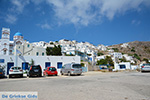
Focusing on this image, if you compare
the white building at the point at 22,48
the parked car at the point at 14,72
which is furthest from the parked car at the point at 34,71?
the white building at the point at 22,48

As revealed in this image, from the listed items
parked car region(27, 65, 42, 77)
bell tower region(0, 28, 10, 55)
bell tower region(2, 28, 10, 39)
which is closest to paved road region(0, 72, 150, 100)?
parked car region(27, 65, 42, 77)

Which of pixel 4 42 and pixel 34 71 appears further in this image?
pixel 4 42

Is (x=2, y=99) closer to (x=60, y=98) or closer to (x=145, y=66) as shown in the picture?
(x=60, y=98)

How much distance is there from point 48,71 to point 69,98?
16564 millimetres

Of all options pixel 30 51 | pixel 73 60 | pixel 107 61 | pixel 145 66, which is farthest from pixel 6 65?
pixel 107 61

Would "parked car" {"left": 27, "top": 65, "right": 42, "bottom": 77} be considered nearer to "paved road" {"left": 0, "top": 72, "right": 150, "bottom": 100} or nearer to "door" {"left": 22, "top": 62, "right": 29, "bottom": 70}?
"paved road" {"left": 0, "top": 72, "right": 150, "bottom": 100}

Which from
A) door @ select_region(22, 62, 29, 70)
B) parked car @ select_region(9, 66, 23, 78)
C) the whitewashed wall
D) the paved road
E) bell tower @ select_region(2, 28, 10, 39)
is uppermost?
bell tower @ select_region(2, 28, 10, 39)

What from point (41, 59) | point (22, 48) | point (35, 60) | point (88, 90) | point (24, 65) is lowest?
point (88, 90)

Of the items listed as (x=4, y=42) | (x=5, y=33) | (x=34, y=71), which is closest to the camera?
(x=34, y=71)

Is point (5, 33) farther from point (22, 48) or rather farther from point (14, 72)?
point (14, 72)

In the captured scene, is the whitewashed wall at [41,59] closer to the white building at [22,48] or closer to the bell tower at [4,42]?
the white building at [22,48]

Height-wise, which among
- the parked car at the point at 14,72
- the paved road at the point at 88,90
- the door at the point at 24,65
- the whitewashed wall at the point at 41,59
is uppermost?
the whitewashed wall at the point at 41,59

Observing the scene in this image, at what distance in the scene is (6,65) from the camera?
86.5ft

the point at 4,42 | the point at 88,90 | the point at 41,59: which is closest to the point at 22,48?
the point at 4,42
